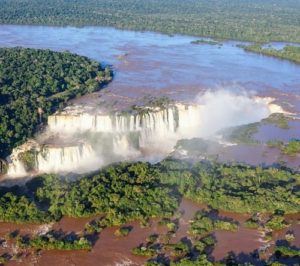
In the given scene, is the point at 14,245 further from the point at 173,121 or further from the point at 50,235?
the point at 173,121

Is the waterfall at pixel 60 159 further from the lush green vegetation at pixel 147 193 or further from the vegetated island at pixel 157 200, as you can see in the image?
the lush green vegetation at pixel 147 193

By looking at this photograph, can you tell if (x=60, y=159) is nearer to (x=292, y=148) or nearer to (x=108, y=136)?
(x=108, y=136)

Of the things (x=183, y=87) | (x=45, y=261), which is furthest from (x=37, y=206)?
(x=183, y=87)

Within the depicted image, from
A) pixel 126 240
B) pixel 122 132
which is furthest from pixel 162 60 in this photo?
pixel 126 240

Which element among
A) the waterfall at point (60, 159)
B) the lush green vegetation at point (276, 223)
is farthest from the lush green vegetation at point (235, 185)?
the waterfall at point (60, 159)

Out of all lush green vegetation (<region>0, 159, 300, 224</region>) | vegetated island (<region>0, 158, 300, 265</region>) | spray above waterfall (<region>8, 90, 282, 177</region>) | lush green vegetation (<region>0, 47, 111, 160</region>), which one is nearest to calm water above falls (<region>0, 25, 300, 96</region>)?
lush green vegetation (<region>0, 47, 111, 160</region>)

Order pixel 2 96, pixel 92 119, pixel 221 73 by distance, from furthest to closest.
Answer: pixel 221 73
pixel 2 96
pixel 92 119

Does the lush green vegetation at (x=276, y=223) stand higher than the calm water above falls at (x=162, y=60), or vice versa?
the calm water above falls at (x=162, y=60)
